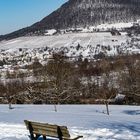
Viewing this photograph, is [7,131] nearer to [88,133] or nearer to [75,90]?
[88,133]

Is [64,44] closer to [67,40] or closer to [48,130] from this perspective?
[67,40]

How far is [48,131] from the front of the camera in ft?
29.7

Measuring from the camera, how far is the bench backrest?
28.5 ft

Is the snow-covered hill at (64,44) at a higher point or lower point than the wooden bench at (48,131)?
higher

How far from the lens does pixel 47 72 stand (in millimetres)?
32062

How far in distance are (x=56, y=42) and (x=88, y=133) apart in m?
143

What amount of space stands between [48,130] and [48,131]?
0.03 metres

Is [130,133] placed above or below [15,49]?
below

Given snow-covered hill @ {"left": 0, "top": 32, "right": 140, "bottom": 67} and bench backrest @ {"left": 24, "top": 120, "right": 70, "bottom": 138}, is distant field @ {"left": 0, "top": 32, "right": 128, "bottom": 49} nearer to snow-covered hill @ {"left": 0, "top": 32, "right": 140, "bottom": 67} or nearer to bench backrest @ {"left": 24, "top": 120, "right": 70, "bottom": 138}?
snow-covered hill @ {"left": 0, "top": 32, "right": 140, "bottom": 67}

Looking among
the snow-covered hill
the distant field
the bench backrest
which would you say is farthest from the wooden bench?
the distant field

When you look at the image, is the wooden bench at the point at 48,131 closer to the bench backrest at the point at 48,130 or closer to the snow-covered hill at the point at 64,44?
the bench backrest at the point at 48,130

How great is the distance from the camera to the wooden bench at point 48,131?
28.5ft

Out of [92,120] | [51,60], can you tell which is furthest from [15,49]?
[92,120]

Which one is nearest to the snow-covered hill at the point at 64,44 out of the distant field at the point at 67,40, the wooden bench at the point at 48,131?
the distant field at the point at 67,40
